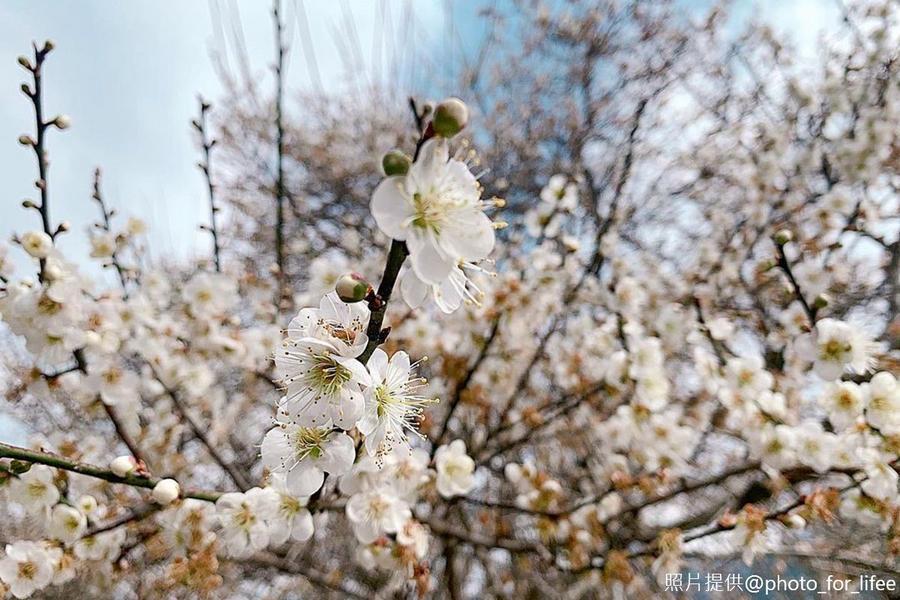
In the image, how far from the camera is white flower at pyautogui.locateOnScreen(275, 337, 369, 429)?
0.79 metres

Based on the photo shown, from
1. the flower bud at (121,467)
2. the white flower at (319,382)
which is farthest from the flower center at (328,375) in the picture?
the flower bud at (121,467)

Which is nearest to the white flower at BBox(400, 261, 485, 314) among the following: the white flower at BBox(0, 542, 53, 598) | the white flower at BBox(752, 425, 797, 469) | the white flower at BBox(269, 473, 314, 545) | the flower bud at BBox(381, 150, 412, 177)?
the flower bud at BBox(381, 150, 412, 177)

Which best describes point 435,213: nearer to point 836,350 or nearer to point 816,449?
point 836,350

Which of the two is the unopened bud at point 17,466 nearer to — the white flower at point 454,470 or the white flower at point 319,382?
the white flower at point 319,382

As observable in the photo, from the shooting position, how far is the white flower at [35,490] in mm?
1276

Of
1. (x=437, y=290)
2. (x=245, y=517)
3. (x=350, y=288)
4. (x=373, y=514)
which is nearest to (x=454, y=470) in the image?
(x=373, y=514)

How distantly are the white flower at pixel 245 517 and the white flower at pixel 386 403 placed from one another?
333 millimetres

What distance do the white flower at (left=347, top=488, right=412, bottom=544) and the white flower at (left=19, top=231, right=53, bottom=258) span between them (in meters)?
0.97

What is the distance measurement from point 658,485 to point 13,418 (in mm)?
5636

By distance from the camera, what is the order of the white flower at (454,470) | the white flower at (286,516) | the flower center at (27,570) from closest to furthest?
1. the white flower at (286,516)
2. the flower center at (27,570)
3. the white flower at (454,470)

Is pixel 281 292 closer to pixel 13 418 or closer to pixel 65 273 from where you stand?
pixel 65 273

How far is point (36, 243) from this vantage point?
1.43 meters

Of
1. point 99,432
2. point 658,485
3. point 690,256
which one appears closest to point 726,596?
point 658,485

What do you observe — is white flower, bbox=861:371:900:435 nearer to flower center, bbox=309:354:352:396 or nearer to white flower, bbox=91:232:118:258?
flower center, bbox=309:354:352:396
